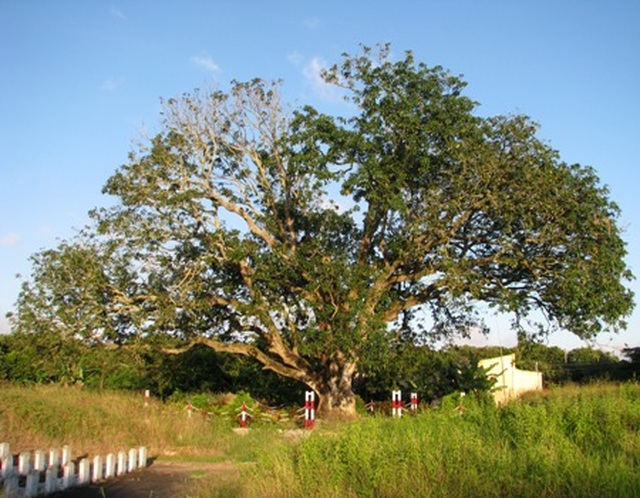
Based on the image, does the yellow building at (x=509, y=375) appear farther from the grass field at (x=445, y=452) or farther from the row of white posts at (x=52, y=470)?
the row of white posts at (x=52, y=470)

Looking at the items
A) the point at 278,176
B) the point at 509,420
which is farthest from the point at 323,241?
the point at 509,420

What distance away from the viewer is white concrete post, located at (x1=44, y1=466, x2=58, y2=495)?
8.99 meters

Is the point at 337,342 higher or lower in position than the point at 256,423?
higher

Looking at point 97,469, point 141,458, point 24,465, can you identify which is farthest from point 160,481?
point 24,465

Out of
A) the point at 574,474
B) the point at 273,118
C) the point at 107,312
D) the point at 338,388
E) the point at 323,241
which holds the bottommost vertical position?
the point at 574,474

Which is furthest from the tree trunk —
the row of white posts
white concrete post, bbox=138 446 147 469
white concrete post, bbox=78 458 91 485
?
white concrete post, bbox=78 458 91 485

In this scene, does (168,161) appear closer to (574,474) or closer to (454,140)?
(454,140)

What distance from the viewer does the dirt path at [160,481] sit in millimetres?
9344

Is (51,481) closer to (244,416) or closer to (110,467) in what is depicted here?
(110,467)

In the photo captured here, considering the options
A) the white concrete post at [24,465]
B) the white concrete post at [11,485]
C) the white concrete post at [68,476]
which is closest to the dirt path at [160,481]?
the white concrete post at [68,476]

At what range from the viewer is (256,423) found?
21297 mm

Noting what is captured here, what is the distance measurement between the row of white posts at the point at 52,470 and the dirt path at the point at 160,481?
0.13 metres

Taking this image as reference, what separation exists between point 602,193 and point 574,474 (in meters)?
15.2

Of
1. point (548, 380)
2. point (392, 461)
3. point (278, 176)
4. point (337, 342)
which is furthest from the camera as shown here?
point (548, 380)
